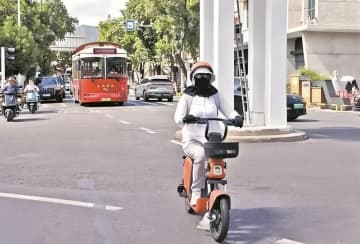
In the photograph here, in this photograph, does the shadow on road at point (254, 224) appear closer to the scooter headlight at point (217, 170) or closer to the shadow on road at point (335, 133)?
the scooter headlight at point (217, 170)

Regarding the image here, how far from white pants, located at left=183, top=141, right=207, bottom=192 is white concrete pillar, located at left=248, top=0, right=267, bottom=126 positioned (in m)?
11.0

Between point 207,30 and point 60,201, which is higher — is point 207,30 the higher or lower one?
the higher one

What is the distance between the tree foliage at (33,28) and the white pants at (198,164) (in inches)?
1953

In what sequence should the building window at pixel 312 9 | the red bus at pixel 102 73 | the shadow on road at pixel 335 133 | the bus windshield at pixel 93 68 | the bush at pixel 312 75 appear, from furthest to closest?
1. the building window at pixel 312 9
2. the bush at pixel 312 75
3. the bus windshield at pixel 93 68
4. the red bus at pixel 102 73
5. the shadow on road at pixel 335 133

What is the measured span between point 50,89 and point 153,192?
3719 centimetres

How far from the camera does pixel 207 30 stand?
18.5m

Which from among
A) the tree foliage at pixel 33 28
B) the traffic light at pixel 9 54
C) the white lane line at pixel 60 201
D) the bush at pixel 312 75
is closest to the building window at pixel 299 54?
the bush at pixel 312 75

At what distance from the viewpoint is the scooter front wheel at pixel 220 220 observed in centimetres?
629

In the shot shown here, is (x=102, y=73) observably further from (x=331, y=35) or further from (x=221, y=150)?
(x=221, y=150)

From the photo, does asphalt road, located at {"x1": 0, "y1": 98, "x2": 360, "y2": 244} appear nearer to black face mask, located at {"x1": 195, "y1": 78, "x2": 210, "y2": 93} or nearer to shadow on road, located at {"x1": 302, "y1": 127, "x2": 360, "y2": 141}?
shadow on road, located at {"x1": 302, "y1": 127, "x2": 360, "y2": 141}

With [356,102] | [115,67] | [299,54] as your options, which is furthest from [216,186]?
[299,54]

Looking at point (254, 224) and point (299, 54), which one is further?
point (299, 54)

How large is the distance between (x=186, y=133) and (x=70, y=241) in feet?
5.49

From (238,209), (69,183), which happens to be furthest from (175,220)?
(69,183)
